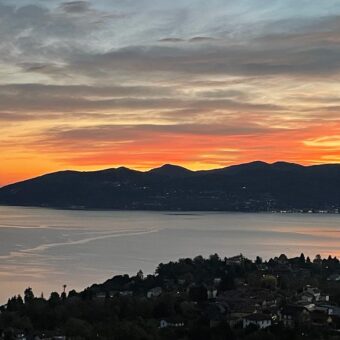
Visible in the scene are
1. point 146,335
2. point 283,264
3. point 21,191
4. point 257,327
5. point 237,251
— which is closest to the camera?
point 146,335

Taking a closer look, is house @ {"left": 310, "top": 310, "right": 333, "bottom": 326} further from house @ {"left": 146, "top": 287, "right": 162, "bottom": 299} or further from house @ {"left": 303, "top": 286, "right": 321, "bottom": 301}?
house @ {"left": 146, "top": 287, "right": 162, "bottom": 299}

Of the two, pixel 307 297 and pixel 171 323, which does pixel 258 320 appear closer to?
pixel 171 323

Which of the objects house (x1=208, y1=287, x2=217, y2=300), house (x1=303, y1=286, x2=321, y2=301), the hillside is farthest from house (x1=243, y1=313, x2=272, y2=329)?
the hillside

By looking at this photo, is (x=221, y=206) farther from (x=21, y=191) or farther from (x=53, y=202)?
(x=21, y=191)

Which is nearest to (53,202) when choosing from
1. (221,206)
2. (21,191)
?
(21,191)

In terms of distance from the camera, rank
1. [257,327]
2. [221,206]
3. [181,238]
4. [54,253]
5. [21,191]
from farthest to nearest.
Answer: [21,191] < [221,206] < [181,238] < [54,253] < [257,327]

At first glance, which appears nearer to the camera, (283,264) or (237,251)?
(283,264)

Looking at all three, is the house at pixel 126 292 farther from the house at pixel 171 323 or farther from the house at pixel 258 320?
the house at pixel 258 320
